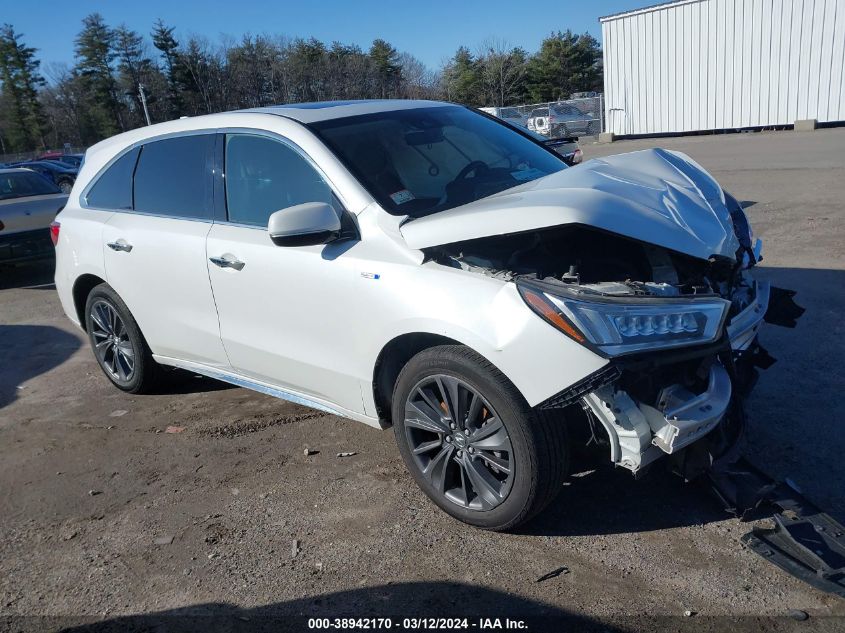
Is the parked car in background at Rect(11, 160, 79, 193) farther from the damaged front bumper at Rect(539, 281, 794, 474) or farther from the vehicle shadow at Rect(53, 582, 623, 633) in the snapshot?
the damaged front bumper at Rect(539, 281, 794, 474)

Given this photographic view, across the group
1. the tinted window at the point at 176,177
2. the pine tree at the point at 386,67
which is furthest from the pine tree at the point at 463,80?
the tinted window at the point at 176,177

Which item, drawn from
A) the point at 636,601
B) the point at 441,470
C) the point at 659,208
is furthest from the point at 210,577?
the point at 659,208

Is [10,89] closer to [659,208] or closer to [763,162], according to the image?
[763,162]

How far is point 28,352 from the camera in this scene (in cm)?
688

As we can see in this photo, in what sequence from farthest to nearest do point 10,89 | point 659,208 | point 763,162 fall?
point 10,89 < point 763,162 < point 659,208

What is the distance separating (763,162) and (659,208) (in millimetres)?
15157

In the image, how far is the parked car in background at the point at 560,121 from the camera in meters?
34.1

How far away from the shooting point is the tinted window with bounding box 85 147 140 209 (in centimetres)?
502

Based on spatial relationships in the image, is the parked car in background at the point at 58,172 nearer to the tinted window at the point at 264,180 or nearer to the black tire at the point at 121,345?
the black tire at the point at 121,345

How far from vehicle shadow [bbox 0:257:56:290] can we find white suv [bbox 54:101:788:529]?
21.7ft

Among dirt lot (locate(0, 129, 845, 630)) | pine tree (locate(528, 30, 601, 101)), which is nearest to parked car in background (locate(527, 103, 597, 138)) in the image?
pine tree (locate(528, 30, 601, 101))

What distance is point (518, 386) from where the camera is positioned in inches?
114

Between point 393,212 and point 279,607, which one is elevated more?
point 393,212

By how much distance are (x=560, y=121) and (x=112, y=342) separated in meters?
32.0
